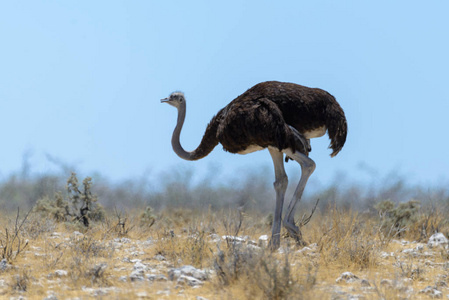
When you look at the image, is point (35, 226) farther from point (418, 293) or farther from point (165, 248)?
point (418, 293)

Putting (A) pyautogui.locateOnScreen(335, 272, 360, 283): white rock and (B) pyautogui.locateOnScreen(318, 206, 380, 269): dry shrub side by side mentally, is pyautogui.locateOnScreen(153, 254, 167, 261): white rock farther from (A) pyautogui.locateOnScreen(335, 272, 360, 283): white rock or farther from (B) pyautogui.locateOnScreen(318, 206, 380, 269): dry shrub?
(A) pyautogui.locateOnScreen(335, 272, 360, 283): white rock

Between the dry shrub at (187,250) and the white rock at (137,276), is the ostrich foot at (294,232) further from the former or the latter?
the white rock at (137,276)

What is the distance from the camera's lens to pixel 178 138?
10.3m

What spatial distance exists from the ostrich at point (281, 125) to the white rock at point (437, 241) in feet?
7.68

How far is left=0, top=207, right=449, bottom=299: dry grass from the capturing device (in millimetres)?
6203

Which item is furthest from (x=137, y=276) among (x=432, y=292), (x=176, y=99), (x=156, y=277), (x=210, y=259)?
(x=176, y=99)

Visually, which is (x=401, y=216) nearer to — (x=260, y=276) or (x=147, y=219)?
(x=147, y=219)

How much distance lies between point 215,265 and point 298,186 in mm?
2345

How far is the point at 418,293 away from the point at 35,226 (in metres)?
5.81

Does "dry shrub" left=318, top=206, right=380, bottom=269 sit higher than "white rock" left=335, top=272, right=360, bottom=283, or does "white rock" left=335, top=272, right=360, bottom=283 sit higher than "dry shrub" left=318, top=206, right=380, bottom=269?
"dry shrub" left=318, top=206, right=380, bottom=269

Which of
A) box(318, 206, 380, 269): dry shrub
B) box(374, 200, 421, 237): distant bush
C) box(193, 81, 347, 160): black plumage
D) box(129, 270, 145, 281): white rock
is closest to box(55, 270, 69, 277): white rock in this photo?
box(129, 270, 145, 281): white rock

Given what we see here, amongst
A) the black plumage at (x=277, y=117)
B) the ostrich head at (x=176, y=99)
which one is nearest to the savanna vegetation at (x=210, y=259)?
the black plumage at (x=277, y=117)

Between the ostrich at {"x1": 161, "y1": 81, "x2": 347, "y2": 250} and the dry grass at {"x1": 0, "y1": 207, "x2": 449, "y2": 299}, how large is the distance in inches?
32.0

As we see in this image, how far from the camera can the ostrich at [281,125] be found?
8422 millimetres
